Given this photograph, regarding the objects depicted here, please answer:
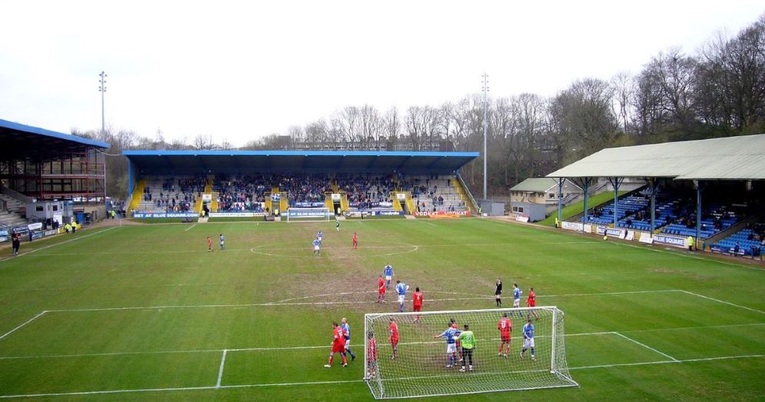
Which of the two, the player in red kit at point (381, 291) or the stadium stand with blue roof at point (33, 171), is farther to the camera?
the stadium stand with blue roof at point (33, 171)

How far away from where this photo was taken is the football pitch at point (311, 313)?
1338 centimetres

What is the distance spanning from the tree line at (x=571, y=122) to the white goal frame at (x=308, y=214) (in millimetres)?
23311

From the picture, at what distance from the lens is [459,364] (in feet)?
49.2

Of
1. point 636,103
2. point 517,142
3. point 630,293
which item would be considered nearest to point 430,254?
point 630,293

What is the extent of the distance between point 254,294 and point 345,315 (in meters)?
5.31

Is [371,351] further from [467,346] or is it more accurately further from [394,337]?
[467,346]

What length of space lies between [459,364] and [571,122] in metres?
67.7

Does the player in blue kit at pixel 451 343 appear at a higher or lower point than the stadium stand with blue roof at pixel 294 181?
lower

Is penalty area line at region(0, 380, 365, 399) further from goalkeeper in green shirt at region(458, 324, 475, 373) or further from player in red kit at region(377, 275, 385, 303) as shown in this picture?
player in red kit at region(377, 275, 385, 303)

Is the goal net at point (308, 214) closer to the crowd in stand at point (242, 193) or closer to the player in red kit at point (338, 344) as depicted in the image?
the crowd in stand at point (242, 193)

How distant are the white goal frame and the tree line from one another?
23.3 m

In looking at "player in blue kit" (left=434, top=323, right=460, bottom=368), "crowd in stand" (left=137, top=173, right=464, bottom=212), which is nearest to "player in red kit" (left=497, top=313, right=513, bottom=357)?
"player in blue kit" (left=434, top=323, right=460, bottom=368)

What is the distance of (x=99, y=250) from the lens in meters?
36.5

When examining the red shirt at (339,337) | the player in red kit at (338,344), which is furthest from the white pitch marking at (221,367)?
the red shirt at (339,337)
